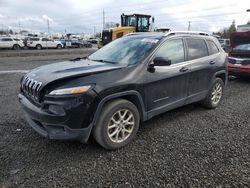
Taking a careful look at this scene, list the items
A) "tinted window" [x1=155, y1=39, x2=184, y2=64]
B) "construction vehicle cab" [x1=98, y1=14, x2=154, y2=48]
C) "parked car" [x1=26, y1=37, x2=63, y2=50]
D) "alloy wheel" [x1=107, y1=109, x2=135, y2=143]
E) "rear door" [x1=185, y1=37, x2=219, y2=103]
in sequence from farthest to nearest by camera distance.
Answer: "parked car" [x1=26, y1=37, x2=63, y2=50], "construction vehicle cab" [x1=98, y1=14, x2=154, y2=48], "rear door" [x1=185, y1=37, x2=219, y2=103], "tinted window" [x1=155, y1=39, x2=184, y2=64], "alloy wheel" [x1=107, y1=109, x2=135, y2=143]

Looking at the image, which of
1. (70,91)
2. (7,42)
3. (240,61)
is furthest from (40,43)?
(70,91)

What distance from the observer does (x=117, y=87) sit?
317cm

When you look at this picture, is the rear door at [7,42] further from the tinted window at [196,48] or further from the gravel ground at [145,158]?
the tinted window at [196,48]

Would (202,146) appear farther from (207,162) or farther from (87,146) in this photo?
(87,146)

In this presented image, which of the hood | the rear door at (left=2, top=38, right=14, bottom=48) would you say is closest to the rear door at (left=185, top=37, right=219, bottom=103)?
the hood

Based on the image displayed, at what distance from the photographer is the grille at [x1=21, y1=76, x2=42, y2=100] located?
121 inches

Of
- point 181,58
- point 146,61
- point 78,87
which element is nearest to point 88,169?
point 78,87

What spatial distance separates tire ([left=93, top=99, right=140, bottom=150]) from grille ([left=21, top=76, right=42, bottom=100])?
0.93m

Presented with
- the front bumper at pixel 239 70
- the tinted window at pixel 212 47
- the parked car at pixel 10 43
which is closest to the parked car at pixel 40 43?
the parked car at pixel 10 43

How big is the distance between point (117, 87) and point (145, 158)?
108cm

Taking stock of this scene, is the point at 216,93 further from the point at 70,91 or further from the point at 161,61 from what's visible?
the point at 70,91

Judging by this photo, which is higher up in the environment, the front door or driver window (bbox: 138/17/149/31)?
driver window (bbox: 138/17/149/31)

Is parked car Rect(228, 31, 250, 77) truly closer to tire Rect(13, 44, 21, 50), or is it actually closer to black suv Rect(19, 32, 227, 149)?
black suv Rect(19, 32, 227, 149)

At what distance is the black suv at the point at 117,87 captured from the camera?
293cm
